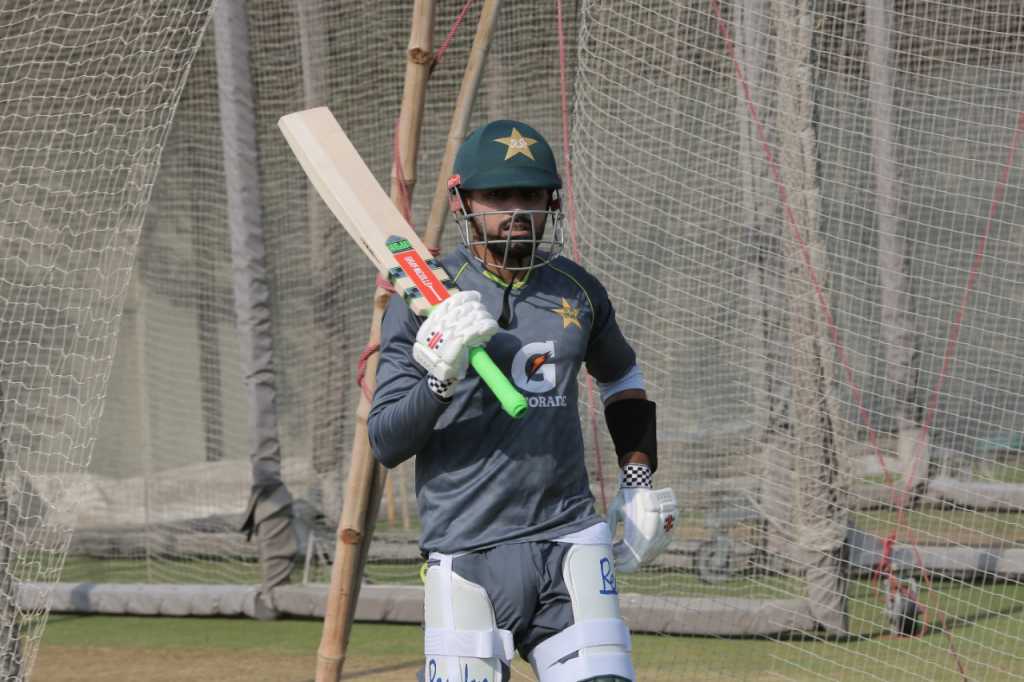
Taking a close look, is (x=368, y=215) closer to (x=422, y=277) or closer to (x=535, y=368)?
(x=422, y=277)

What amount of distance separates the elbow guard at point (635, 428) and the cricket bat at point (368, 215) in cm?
61

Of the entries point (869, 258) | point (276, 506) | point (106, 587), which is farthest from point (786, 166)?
point (106, 587)

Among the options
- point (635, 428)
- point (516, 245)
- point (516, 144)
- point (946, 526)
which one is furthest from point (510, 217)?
point (946, 526)

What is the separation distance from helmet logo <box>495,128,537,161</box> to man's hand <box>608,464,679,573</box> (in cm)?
85

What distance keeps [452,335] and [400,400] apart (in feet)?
0.88

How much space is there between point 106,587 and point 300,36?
11.0ft

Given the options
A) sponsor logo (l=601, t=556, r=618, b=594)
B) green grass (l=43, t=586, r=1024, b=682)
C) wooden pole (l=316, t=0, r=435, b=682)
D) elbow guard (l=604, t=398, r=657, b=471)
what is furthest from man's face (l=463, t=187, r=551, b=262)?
green grass (l=43, t=586, r=1024, b=682)

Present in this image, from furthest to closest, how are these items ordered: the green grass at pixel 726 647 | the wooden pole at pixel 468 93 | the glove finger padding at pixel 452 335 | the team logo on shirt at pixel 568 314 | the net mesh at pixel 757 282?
the net mesh at pixel 757 282, the green grass at pixel 726 647, the wooden pole at pixel 468 93, the team logo on shirt at pixel 568 314, the glove finger padding at pixel 452 335

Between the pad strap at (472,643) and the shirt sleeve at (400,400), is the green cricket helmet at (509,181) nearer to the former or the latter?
the shirt sleeve at (400,400)

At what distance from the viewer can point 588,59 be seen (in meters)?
5.14

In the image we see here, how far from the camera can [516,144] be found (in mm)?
2957

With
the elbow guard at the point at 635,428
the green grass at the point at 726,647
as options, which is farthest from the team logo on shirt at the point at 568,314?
the green grass at the point at 726,647

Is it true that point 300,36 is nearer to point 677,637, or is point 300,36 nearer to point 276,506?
point 276,506

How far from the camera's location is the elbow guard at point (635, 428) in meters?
3.27
